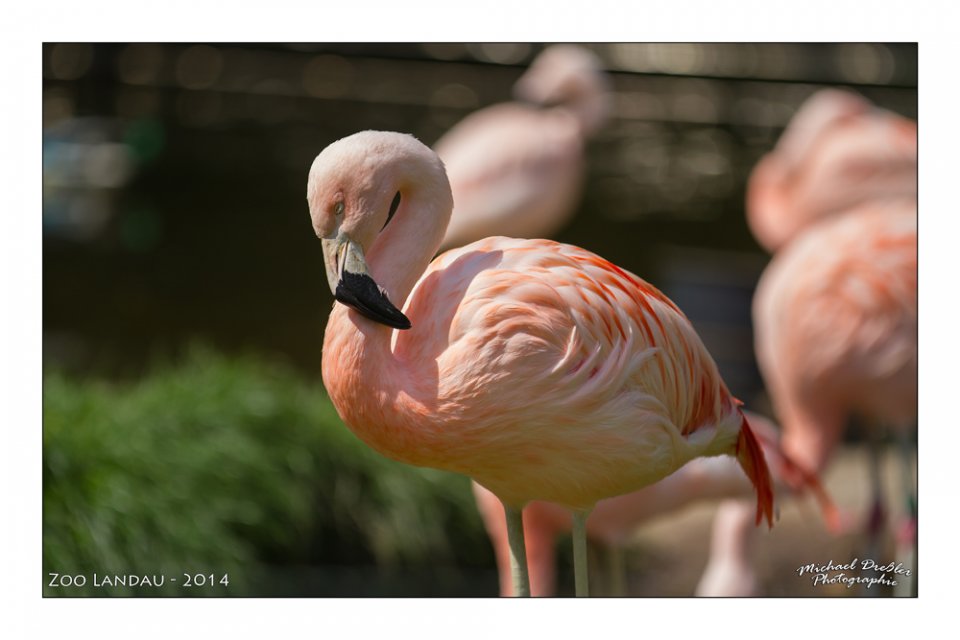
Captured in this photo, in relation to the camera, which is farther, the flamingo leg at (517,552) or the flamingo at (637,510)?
the flamingo at (637,510)

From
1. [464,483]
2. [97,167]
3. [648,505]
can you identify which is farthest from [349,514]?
[97,167]

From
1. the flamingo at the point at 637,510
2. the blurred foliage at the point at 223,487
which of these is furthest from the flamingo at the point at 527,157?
the flamingo at the point at 637,510

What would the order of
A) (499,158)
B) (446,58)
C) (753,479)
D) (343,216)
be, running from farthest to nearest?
(499,158)
(446,58)
(753,479)
(343,216)

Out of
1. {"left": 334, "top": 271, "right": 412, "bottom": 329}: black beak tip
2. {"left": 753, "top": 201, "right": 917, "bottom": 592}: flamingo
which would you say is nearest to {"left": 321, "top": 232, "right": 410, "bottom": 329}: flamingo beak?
{"left": 334, "top": 271, "right": 412, "bottom": 329}: black beak tip

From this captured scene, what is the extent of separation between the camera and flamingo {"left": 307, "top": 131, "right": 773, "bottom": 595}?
6.34ft

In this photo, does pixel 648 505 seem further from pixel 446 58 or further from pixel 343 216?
pixel 446 58

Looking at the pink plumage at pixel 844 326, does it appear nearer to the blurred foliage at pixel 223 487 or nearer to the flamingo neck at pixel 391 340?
the blurred foliage at pixel 223 487

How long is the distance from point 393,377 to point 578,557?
608mm

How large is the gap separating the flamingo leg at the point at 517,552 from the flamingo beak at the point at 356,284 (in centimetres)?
57

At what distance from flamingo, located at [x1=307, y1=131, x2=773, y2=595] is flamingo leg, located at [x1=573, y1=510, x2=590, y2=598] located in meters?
0.07

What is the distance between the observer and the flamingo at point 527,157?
519 cm
